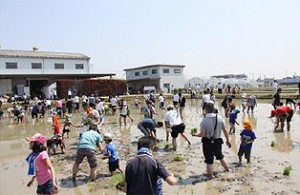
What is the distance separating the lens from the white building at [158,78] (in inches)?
2133

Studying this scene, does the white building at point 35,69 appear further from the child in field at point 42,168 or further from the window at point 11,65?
the child in field at point 42,168

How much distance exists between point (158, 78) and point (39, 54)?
63.5 ft

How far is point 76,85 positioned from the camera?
39.7m

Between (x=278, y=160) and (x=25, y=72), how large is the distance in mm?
38955

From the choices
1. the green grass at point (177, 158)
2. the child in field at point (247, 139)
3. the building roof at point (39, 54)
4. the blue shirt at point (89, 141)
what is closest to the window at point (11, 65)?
the building roof at point (39, 54)

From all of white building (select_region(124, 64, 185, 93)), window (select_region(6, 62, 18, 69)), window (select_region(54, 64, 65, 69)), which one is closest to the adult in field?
window (select_region(6, 62, 18, 69))

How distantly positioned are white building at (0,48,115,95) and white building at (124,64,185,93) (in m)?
11.3

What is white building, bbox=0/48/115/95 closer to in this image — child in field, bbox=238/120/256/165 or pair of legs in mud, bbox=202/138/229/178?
child in field, bbox=238/120/256/165

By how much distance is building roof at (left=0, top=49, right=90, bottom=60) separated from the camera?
1644 inches

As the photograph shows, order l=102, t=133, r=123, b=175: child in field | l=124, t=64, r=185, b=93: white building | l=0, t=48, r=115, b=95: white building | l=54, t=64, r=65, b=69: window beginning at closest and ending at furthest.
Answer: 1. l=102, t=133, r=123, b=175: child in field
2. l=0, t=48, r=115, b=95: white building
3. l=54, t=64, r=65, b=69: window
4. l=124, t=64, r=185, b=93: white building

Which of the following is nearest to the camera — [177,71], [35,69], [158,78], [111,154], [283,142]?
[111,154]

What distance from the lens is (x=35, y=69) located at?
4319cm

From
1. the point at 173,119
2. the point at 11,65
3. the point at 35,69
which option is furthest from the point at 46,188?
the point at 35,69

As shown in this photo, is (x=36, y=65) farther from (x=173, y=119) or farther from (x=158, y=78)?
(x=173, y=119)
